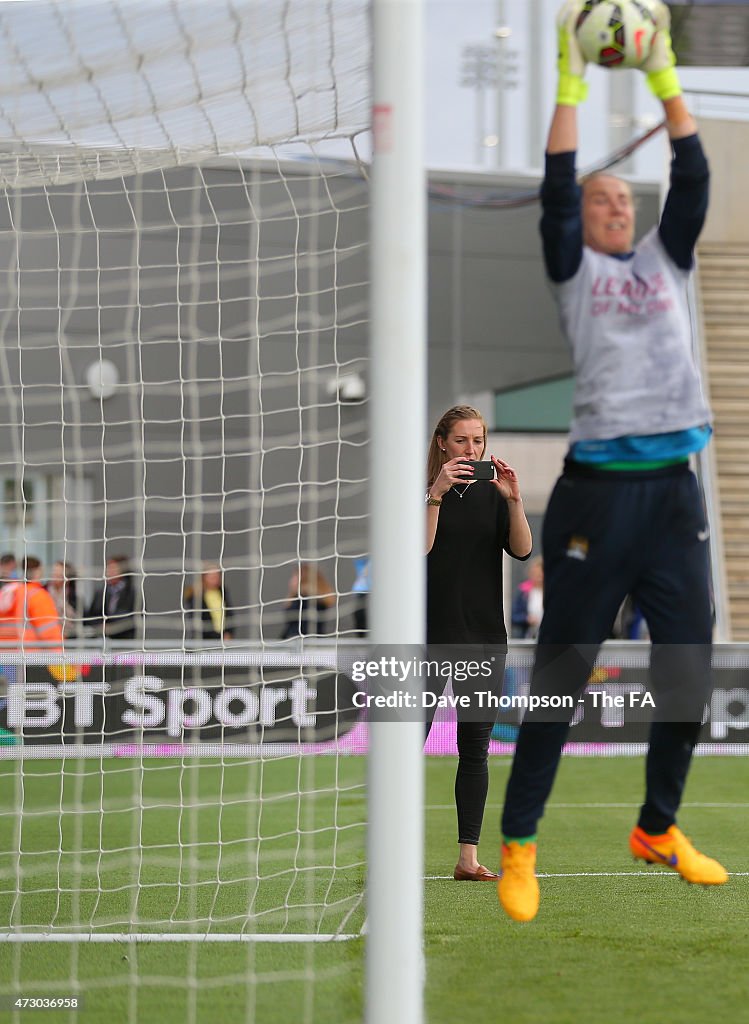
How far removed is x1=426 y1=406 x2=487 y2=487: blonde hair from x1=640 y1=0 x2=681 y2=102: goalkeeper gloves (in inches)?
46.6

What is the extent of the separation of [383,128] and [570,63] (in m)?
0.58

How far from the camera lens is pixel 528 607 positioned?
12.5 metres

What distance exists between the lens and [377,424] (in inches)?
117

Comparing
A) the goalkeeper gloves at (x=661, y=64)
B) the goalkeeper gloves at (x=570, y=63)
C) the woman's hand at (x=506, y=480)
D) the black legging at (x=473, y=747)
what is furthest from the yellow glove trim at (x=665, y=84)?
the black legging at (x=473, y=747)

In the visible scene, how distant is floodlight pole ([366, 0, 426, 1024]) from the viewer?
2885 millimetres

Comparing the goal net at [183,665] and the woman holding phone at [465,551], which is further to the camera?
the goal net at [183,665]

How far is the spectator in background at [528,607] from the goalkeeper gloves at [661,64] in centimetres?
884

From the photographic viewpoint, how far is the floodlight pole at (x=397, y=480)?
288 centimetres

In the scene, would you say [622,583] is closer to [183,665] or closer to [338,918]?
[338,918]

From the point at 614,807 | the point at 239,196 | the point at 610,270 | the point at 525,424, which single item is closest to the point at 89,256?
the point at 239,196

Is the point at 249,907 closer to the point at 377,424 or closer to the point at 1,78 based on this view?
the point at 377,424

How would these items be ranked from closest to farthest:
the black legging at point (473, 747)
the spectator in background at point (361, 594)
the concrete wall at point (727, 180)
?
the black legging at point (473, 747) < the spectator in background at point (361, 594) < the concrete wall at point (727, 180)

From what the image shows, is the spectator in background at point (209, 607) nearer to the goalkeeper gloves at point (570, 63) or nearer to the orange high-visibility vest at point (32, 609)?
the orange high-visibility vest at point (32, 609)

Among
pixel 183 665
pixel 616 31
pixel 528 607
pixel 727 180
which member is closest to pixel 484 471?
pixel 616 31
